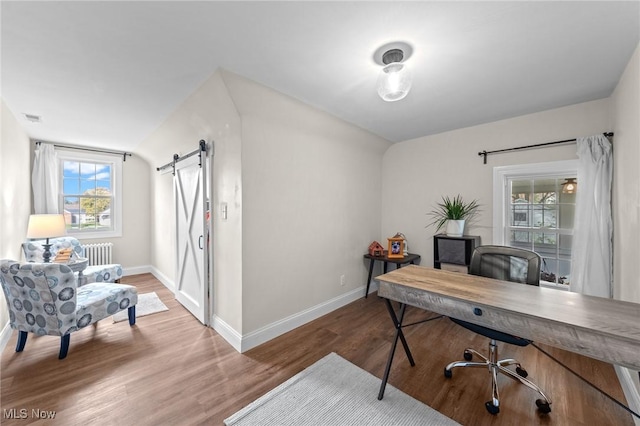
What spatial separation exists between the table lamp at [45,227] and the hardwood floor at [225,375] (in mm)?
1127

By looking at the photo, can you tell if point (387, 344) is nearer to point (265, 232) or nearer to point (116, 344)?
point (265, 232)

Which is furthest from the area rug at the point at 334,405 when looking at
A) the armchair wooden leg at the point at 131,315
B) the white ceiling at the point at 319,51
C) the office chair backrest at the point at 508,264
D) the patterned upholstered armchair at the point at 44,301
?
the white ceiling at the point at 319,51

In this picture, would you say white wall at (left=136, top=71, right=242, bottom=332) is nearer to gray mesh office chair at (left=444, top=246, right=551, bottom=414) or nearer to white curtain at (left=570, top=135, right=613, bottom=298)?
gray mesh office chair at (left=444, top=246, right=551, bottom=414)

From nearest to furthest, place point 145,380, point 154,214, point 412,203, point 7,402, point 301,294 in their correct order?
point 7,402
point 145,380
point 301,294
point 412,203
point 154,214

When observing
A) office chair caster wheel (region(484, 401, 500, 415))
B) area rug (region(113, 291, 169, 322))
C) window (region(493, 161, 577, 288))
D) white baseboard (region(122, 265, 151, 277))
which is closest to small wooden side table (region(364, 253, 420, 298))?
A: window (region(493, 161, 577, 288))

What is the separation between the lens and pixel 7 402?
1.65m

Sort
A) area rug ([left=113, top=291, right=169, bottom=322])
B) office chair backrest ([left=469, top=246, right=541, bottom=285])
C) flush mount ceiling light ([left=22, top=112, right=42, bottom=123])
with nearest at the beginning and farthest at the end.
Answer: office chair backrest ([left=469, top=246, right=541, bottom=285]) < flush mount ceiling light ([left=22, top=112, right=42, bottom=123]) < area rug ([left=113, top=291, right=169, bottom=322])

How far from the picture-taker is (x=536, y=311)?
1.25 metres

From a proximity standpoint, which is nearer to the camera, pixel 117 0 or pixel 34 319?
pixel 117 0

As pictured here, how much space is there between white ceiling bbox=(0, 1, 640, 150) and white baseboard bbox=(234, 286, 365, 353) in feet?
7.70

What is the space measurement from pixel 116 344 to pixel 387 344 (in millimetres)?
2718

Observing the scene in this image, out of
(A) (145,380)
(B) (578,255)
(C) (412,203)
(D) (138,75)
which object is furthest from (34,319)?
(B) (578,255)

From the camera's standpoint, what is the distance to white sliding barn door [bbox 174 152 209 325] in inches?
108

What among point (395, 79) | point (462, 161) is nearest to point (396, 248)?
point (462, 161)
